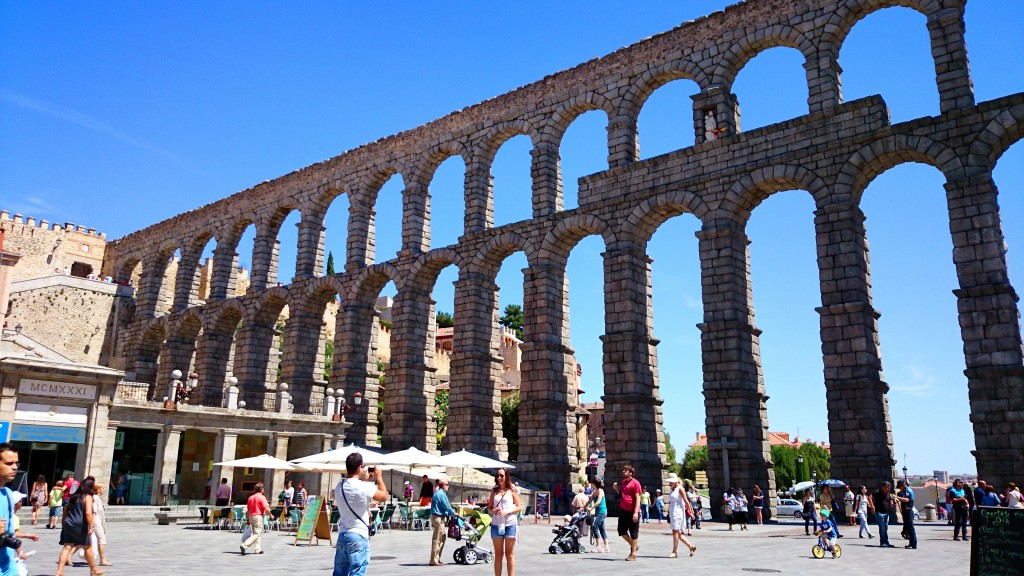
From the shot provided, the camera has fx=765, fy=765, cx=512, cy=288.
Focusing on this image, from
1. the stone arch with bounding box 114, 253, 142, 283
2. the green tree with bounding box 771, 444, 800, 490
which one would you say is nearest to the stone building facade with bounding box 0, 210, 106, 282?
the stone arch with bounding box 114, 253, 142, 283

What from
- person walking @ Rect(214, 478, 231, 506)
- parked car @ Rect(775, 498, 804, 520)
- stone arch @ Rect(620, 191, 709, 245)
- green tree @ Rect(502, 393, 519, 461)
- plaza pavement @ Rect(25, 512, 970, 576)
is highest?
stone arch @ Rect(620, 191, 709, 245)

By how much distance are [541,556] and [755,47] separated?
21.6 meters

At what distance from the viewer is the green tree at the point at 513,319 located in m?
89.7

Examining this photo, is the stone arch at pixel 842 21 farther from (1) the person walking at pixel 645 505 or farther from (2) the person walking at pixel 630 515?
(2) the person walking at pixel 630 515

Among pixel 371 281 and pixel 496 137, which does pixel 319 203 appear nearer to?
pixel 371 281

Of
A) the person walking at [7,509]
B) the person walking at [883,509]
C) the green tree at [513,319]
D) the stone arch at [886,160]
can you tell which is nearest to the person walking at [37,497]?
the person walking at [7,509]

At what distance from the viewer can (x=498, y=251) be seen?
34.7m

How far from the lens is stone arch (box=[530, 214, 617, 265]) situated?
→ 31.3m

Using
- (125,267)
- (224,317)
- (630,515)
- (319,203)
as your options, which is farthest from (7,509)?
(125,267)

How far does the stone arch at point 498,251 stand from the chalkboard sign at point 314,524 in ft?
54.5

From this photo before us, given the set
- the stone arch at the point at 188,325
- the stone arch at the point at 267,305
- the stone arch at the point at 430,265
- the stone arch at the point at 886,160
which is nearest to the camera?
the stone arch at the point at 886,160

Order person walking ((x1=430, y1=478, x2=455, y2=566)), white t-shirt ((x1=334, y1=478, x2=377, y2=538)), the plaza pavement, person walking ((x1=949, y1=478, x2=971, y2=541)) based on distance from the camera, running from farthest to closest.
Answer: person walking ((x1=949, y1=478, x2=971, y2=541)) → person walking ((x1=430, y1=478, x2=455, y2=566)) → the plaza pavement → white t-shirt ((x1=334, y1=478, x2=377, y2=538))

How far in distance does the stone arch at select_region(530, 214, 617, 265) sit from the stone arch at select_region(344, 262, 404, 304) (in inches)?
349

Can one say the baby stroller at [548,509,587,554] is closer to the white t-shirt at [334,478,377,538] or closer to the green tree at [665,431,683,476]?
the white t-shirt at [334,478,377,538]
